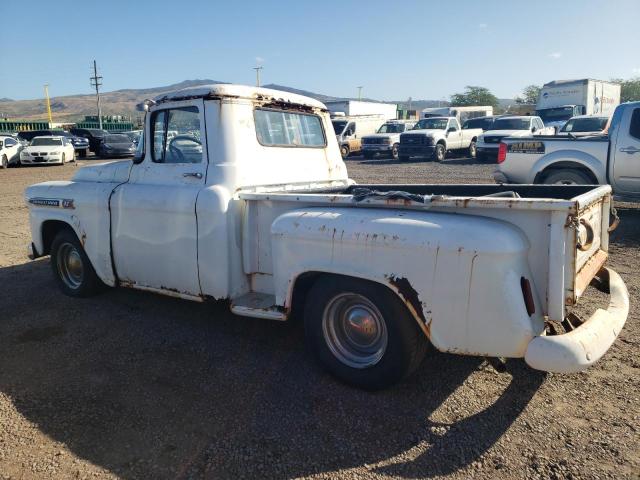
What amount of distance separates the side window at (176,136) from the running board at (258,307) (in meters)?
1.23

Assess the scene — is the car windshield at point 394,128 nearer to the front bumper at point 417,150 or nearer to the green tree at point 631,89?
the front bumper at point 417,150

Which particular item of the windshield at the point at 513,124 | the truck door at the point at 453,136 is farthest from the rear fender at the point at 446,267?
the truck door at the point at 453,136

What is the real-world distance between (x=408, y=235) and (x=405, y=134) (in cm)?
1942

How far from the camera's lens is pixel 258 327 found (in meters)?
4.51

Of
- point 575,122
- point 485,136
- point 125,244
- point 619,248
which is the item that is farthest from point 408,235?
point 485,136

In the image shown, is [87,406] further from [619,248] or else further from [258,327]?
[619,248]

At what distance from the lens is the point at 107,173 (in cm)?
489

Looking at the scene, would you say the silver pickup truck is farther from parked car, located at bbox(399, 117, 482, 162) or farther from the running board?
parked car, located at bbox(399, 117, 482, 162)

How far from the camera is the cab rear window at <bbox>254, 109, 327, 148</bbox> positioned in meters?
4.43

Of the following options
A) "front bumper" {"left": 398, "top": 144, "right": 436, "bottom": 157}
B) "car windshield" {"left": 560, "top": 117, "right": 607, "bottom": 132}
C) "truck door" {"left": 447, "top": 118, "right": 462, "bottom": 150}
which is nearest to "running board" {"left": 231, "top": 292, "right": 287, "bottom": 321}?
"car windshield" {"left": 560, "top": 117, "right": 607, "bottom": 132}

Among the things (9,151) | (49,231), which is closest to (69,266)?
(49,231)

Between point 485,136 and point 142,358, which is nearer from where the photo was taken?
point 142,358

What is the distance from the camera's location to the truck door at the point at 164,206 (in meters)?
4.08

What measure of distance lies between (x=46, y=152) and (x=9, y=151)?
1.54 metres
